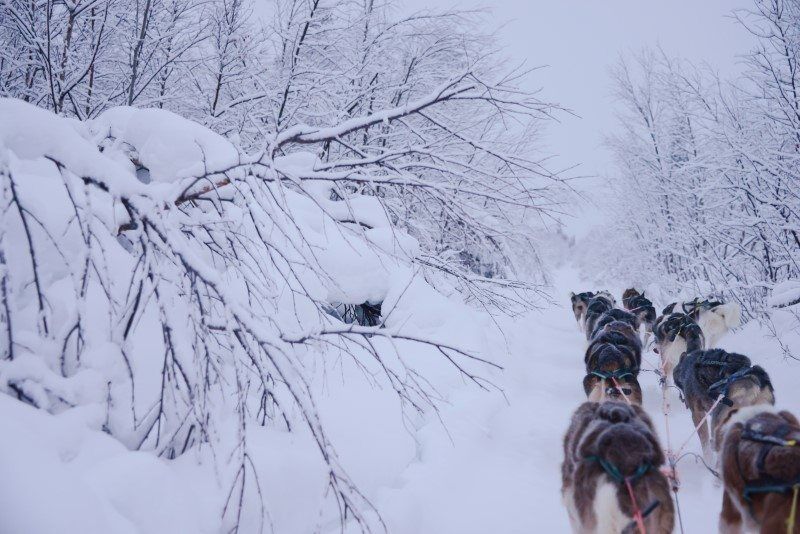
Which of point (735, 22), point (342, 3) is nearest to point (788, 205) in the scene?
point (735, 22)

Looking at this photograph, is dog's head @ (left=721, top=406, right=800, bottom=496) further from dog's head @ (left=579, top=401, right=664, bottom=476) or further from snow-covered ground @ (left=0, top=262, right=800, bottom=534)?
snow-covered ground @ (left=0, top=262, right=800, bottom=534)

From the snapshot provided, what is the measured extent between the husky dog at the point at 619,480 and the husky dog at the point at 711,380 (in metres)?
2.09

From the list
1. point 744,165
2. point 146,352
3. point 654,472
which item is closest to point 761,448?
point 654,472

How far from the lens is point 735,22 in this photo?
750 cm

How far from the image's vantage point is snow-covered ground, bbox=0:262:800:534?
4.97ft

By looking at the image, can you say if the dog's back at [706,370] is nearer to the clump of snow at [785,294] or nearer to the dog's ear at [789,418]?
the dog's ear at [789,418]

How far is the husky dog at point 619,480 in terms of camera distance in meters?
2.30

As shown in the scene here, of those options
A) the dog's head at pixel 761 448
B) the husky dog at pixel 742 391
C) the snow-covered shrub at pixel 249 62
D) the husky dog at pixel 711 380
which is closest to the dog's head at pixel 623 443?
the dog's head at pixel 761 448

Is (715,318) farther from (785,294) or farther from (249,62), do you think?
(249,62)

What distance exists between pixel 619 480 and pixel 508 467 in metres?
2.26

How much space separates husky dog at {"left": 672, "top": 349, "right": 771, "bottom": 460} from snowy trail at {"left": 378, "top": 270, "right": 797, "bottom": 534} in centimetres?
49

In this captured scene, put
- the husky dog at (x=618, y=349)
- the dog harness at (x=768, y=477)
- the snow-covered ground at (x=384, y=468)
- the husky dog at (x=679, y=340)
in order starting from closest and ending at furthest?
1. the snow-covered ground at (x=384, y=468)
2. the dog harness at (x=768, y=477)
3. the husky dog at (x=618, y=349)
4. the husky dog at (x=679, y=340)

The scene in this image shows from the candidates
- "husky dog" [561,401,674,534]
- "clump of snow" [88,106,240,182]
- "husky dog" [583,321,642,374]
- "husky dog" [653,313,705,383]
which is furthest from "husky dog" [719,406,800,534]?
"husky dog" [653,313,705,383]

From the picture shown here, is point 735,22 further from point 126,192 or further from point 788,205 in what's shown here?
point 126,192
